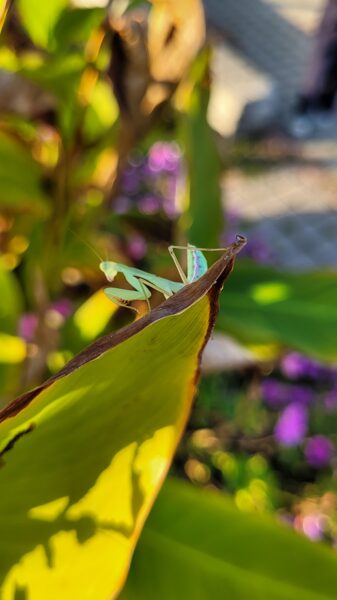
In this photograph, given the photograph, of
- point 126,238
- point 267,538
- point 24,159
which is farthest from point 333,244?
point 267,538

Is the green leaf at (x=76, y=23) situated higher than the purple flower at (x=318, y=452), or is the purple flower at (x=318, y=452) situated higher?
the green leaf at (x=76, y=23)

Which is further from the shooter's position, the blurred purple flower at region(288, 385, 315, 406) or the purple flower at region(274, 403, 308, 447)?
the blurred purple flower at region(288, 385, 315, 406)

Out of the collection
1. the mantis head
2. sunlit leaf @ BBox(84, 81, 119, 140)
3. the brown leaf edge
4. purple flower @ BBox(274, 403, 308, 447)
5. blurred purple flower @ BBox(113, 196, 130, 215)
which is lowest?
purple flower @ BBox(274, 403, 308, 447)

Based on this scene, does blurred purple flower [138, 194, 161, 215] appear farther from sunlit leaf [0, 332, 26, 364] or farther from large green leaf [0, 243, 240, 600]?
large green leaf [0, 243, 240, 600]

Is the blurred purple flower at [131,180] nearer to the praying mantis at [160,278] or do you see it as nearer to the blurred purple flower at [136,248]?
the blurred purple flower at [136,248]

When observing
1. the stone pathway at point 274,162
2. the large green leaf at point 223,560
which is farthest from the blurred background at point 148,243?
the stone pathway at point 274,162

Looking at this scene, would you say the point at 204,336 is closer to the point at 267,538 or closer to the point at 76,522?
the point at 76,522

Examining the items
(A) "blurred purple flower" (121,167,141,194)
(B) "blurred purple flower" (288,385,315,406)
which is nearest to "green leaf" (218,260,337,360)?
(B) "blurred purple flower" (288,385,315,406)

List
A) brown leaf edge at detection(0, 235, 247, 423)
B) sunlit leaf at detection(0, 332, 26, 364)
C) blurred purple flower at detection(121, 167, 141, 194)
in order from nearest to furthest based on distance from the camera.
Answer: brown leaf edge at detection(0, 235, 247, 423) → sunlit leaf at detection(0, 332, 26, 364) → blurred purple flower at detection(121, 167, 141, 194)
